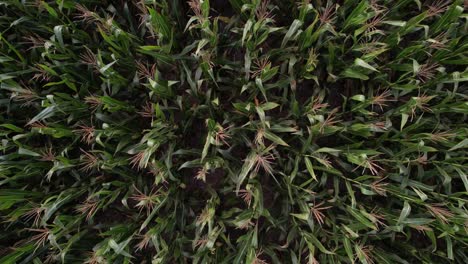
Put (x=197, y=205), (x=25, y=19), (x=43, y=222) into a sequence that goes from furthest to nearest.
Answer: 1. (x=197, y=205)
2. (x=25, y=19)
3. (x=43, y=222)

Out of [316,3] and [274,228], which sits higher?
[316,3]

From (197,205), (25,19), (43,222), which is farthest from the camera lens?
(197,205)

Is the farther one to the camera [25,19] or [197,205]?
[197,205]

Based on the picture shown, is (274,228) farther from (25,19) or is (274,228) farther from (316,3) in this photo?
(25,19)

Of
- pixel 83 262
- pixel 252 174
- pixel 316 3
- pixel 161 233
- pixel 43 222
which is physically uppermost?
pixel 316 3

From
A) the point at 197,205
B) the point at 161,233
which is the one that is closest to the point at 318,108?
the point at 197,205

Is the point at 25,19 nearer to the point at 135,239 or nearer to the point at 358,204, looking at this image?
the point at 135,239
